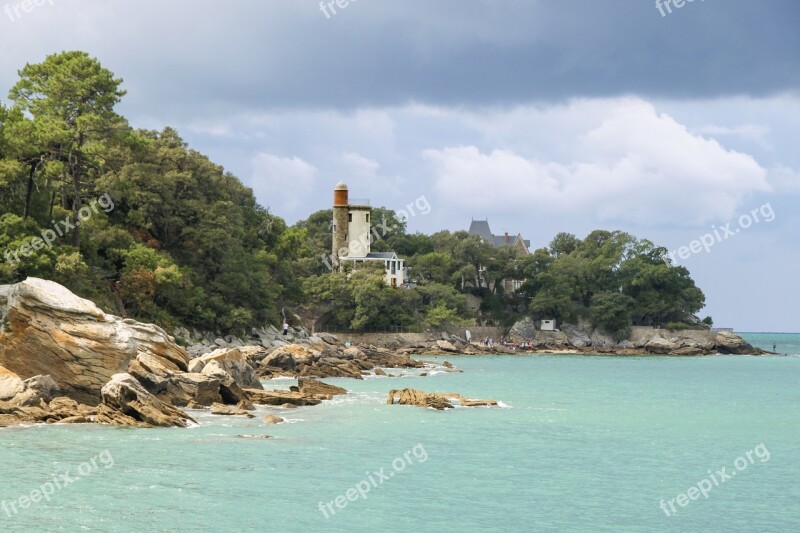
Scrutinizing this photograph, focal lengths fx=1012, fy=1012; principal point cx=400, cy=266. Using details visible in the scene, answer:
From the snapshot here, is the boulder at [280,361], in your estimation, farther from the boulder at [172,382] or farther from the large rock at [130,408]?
the large rock at [130,408]

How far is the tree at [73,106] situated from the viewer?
4834 centimetres

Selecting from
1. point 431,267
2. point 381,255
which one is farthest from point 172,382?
point 431,267

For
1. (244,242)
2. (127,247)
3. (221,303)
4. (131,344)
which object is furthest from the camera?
(244,242)

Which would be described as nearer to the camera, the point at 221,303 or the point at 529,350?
the point at 221,303

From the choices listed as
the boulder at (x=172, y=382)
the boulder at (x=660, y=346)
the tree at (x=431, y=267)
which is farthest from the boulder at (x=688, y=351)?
the boulder at (x=172, y=382)

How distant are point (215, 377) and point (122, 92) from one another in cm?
2334

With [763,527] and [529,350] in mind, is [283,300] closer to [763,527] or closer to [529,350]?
[529,350]

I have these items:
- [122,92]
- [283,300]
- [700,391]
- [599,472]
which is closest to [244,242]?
[283,300]

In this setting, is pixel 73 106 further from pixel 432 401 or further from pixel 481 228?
pixel 481 228

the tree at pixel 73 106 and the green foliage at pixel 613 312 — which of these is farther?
the green foliage at pixel 613 312

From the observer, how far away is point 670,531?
18.1m
